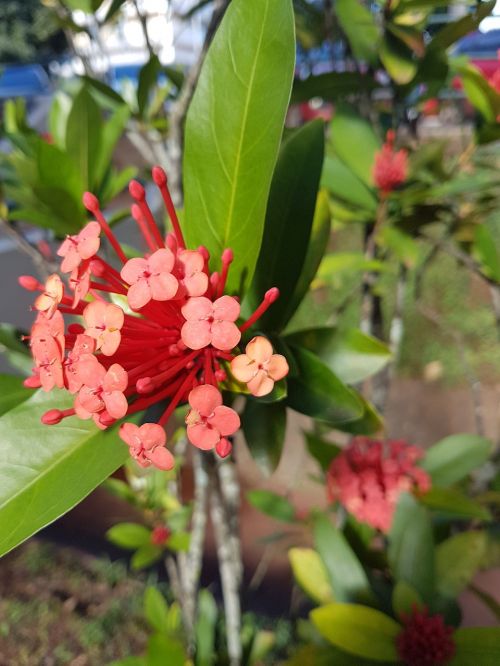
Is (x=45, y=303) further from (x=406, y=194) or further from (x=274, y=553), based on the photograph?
(x=274, y=553)

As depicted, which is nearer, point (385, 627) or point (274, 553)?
point (385, 627)

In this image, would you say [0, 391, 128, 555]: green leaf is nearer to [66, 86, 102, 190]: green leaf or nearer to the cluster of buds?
[66, 86, 102, 190]: green leaf

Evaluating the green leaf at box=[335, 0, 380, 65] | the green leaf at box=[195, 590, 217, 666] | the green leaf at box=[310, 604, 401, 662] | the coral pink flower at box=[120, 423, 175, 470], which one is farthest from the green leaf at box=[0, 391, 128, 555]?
the green leaf at box=[195, 590, 217, 666]

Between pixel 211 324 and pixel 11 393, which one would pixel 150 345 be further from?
pixel 11 393

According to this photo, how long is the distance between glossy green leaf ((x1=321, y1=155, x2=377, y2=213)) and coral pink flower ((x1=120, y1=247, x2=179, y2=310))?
0.54 m

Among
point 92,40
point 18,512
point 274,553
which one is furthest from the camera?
point 274,553

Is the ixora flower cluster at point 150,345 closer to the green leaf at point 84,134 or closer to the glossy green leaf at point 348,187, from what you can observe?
the green leaf at point 84,134

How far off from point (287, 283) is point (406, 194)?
43 centimetres

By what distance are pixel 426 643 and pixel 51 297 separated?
0.50 metres

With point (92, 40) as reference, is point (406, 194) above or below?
below

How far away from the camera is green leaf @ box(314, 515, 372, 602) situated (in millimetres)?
666

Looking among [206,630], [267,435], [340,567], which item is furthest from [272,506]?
[267,435]

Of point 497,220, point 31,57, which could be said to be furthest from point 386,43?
point 31,57

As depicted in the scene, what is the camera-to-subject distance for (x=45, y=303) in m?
0.35
